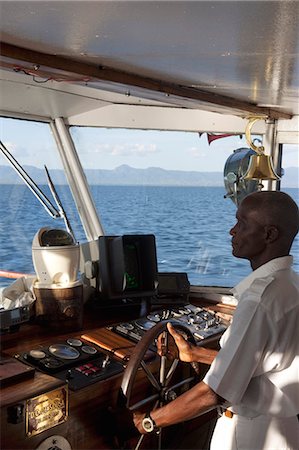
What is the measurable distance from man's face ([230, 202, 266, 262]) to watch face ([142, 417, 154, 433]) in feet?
2.16

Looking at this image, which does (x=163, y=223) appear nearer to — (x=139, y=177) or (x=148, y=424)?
(x=139, y=177)

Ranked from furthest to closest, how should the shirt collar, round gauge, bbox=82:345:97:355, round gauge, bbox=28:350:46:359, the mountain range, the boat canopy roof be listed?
the mountain range < round gauge, bbox=82:345:97:355 < round gauge, bbox=28:350:46:359 < the shirt collar < the boat canopy roof

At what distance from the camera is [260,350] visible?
155 centimetres

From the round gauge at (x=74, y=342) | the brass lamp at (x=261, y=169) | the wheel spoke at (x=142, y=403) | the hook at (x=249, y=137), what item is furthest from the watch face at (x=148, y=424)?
the hook at (x=249, y=137)

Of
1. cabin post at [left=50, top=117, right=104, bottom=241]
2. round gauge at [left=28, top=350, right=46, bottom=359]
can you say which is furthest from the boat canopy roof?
round gauge at [left=28, top=350, right=46, bottom=359]

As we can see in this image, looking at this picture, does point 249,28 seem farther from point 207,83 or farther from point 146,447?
point 146,447

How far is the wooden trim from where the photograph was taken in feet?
6.73

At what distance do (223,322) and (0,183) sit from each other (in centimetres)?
168

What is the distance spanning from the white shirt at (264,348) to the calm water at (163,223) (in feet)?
4.20

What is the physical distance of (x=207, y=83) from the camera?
267cm

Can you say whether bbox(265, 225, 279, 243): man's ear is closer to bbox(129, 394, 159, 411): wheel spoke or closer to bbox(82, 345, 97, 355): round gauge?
bbox(129, 394, 159, 411): wheel spoke

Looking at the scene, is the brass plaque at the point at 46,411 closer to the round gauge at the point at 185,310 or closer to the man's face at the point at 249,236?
the man's face at the point at 249,236

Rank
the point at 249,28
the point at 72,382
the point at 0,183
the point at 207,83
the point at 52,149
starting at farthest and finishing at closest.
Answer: the point at 52,149, the point at 0,183, the point at 207,83, the point at 72,382, the point at 249,28

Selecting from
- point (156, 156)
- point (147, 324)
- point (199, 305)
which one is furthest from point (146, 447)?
point (156, 156)
